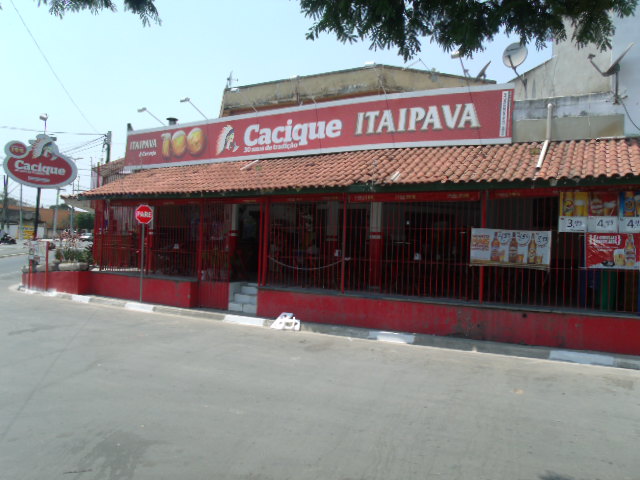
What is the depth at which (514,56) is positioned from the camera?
12.0 metres

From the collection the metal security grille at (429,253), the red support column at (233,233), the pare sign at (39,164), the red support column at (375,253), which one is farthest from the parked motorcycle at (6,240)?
the red support column at (375,253)

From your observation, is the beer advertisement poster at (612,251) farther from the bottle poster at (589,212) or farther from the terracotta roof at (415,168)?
the terracotta roof at (415,168)

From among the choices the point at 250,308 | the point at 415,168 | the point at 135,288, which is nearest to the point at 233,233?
the point at 250,308

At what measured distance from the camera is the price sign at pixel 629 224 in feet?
26.7

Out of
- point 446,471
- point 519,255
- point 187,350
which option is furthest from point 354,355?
point 446,471

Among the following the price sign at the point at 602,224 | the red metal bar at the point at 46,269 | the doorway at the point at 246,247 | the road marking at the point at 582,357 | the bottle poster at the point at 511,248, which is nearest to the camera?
the road marking at the point at 582,357

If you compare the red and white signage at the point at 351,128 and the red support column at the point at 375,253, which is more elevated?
the red and white signage at the point at 351,128

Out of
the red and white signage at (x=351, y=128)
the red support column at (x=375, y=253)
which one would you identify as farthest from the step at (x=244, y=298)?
the red and white signage at (x=351, y=128)

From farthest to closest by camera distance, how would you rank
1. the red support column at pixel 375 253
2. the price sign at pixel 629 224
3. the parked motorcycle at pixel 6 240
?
the parked motorcycle at pixel 6 240, the red support column at pixel 375 253, the price sign at pixel 629 224

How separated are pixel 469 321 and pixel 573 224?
2.48 metres

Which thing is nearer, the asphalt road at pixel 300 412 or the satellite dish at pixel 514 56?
the asphalt road at pixel 300 412

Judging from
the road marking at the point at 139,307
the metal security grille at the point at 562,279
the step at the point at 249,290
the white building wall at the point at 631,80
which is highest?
the white building wall at the point at 631,80

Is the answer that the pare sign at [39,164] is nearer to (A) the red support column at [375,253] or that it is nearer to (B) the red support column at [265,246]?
(B) the red support column at [265,246]

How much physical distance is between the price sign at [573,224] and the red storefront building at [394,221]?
4cm
